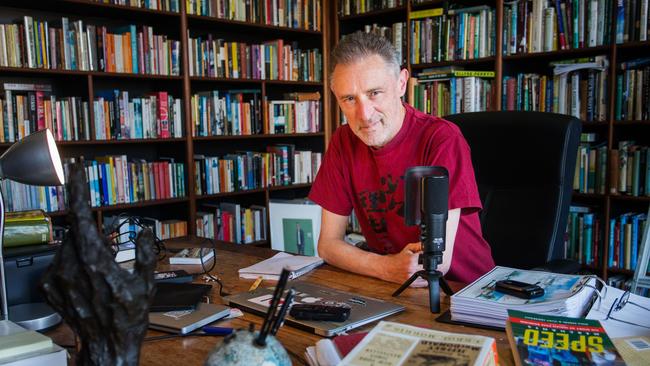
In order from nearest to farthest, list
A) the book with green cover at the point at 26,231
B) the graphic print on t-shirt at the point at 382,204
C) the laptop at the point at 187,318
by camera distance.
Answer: the laptop at the point at 187,318
the book with green cover at the point at 26,231
the graphic print on t-shirt at the point at 382,204

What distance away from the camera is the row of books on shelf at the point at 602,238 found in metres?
2.78

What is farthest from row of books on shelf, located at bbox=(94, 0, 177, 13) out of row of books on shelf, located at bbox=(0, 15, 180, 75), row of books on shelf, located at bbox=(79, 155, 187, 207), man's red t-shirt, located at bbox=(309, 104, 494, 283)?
man's red t-shirt, located at bbox=(309, 104, 494, 283)

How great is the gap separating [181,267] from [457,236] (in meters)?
0.78

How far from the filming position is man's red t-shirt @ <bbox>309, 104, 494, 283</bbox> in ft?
5.07

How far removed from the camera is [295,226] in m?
3.23

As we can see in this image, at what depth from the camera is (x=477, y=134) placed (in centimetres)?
188

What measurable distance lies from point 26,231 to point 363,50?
96 cm

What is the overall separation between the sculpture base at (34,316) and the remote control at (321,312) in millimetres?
459

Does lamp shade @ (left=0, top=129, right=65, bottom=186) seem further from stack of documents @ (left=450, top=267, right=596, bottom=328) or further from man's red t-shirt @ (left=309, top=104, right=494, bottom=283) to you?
man's red t-shirt @ (left=309, top=104, right=494, bottom=283)

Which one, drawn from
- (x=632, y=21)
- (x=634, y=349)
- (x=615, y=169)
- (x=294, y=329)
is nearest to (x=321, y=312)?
(x=294, y=329)

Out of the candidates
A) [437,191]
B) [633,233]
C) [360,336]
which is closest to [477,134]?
[437,191]

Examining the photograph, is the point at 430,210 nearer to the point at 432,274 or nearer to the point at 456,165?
the point at 432,274

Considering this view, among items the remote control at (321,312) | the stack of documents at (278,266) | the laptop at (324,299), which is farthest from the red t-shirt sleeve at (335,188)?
the remote control at (321,312)

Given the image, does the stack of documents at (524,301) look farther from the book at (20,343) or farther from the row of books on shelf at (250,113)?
the row of books on shelf at (250,113)
